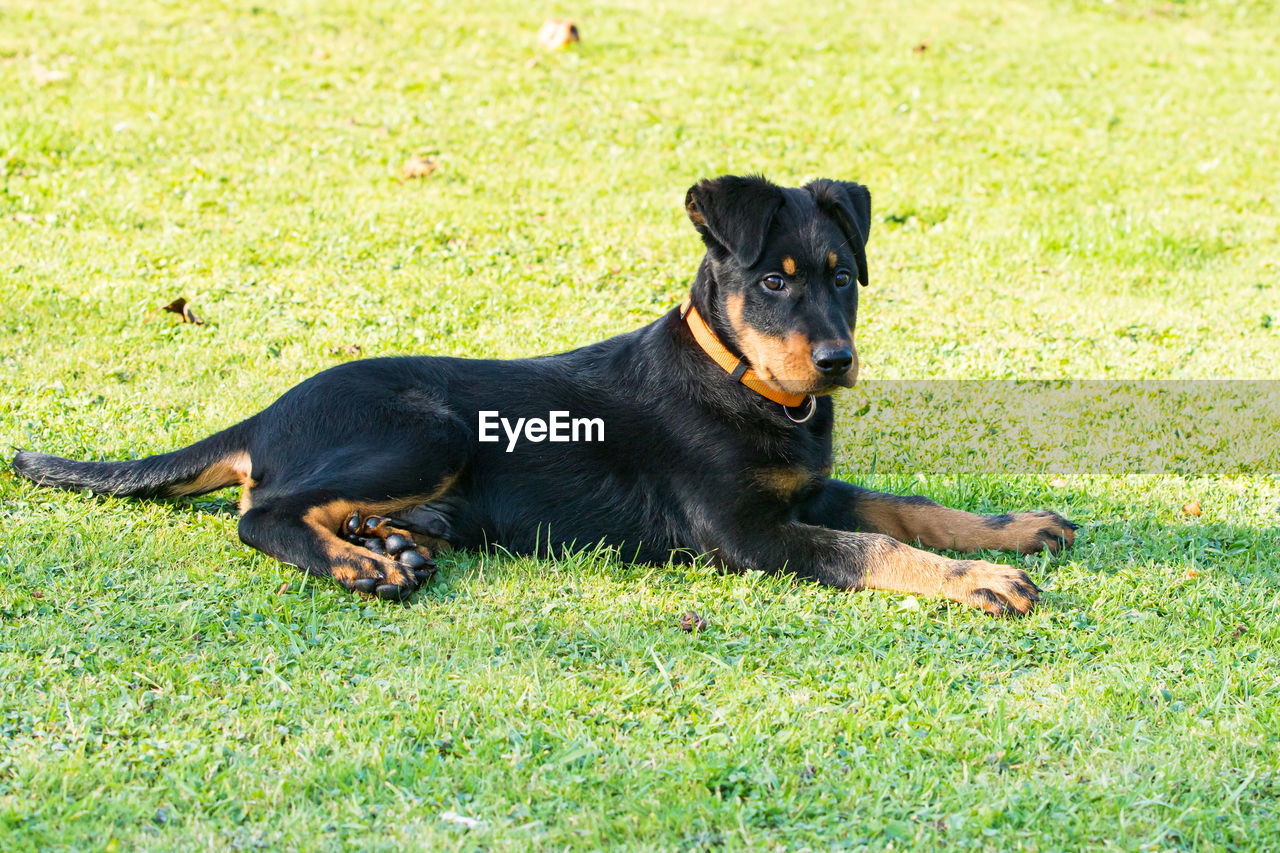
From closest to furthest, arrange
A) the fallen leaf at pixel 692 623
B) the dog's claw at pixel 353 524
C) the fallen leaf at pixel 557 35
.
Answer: the fallen leaf at pixel 692 623, the dog's claw at pixel 353 524, the fallen leaf at pixel 557 35

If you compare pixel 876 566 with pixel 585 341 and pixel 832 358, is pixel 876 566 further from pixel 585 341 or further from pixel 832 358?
pixel 585 341

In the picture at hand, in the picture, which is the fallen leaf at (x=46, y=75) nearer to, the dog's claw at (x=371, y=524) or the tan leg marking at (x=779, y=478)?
the dog's claw at (x=371, y=524)

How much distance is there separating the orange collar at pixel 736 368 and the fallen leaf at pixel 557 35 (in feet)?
33.8

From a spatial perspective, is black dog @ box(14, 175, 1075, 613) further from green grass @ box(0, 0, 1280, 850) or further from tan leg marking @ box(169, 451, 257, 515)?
green grass @ box(0, 0, 1280, 850)

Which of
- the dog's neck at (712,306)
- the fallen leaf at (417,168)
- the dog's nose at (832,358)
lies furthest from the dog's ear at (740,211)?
the fallen leaf at (417,168)

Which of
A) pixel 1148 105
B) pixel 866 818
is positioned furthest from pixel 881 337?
pixel 1148 105

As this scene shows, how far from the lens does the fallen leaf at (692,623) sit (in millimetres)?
4141

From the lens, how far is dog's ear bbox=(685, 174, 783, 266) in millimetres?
4543

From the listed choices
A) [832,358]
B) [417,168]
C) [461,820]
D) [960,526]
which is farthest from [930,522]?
[417,168]

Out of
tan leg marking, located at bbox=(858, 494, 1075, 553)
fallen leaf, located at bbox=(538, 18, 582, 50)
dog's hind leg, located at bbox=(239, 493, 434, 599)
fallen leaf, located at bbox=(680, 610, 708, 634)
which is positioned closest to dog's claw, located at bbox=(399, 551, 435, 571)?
dog's hind leg, located at bbox=(239, 493, 434, 599)

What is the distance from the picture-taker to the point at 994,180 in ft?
36.5

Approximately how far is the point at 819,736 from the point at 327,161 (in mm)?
8628

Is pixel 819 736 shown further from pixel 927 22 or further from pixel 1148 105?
pixel 927 22

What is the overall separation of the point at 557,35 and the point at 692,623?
11565mm
